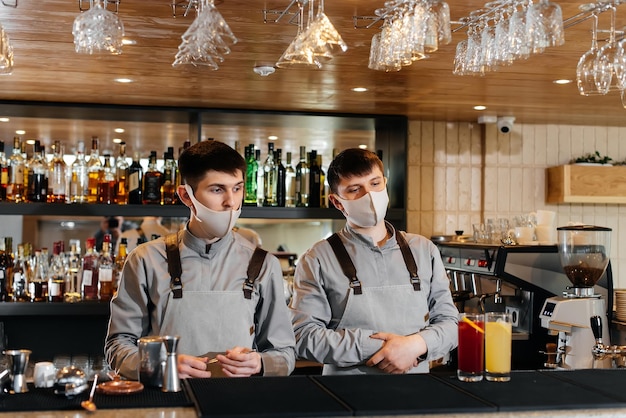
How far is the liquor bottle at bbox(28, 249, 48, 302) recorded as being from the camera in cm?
452

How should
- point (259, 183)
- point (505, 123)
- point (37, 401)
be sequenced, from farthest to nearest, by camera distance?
point (505, 123), point (259, 183), point (37, 401)

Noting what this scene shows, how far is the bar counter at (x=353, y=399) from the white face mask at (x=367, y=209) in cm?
78

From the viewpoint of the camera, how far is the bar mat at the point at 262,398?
172 centimetres

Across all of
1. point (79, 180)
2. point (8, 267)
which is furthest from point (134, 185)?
point (8, 267)

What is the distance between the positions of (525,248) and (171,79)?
2.03m

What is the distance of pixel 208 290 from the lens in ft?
8.23

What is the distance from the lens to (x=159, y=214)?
15.2 ft

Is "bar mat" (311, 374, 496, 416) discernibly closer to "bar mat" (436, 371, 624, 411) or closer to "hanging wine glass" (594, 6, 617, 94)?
"bar mat" (436, 371, 624, 411)

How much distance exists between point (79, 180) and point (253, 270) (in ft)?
8.17

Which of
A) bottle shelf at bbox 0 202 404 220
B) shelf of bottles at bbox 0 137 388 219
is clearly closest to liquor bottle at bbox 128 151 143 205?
shelf of bottles at bbox 0 137 388 219

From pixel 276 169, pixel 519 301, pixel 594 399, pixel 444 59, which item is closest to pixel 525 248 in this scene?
pixel 519 301

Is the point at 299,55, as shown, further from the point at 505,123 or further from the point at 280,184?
the point at 505,123

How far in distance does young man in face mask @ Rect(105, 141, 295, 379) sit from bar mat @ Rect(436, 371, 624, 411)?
675 mm

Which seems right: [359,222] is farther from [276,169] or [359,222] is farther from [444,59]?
[276,169]
